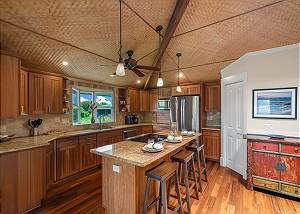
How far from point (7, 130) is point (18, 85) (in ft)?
3.36

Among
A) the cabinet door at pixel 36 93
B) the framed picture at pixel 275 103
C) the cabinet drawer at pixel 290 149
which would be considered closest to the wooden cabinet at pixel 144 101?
the cabinet door at pixel 36 93

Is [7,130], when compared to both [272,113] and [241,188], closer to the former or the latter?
[241,188]

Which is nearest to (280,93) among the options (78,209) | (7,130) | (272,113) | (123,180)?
(272,113)

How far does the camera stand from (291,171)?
2.49 metres

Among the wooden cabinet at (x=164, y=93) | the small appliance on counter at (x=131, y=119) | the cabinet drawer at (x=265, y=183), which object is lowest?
the cabinet drawer at (x=265, y=183)

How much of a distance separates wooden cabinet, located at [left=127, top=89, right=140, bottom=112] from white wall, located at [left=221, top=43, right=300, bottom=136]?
351cm

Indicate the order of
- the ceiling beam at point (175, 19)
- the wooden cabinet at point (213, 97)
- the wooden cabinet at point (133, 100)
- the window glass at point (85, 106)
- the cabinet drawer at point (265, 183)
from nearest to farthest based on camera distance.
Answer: the ceiling beam at point (175, 19)
the cabinet drawer at point (265, 183)
the window glass at point (85, 106)
the wooden cabinet at point (213, 97)
the wooden cabinet at point (133, 100)

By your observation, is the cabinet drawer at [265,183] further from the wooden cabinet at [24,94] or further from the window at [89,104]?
the wooden cabinet at [24,94]

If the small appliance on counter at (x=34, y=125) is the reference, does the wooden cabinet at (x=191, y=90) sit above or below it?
above

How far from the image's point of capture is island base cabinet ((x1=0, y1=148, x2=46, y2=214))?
2.00m

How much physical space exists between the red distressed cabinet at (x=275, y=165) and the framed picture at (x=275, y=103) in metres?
0.55

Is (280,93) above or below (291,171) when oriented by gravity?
above

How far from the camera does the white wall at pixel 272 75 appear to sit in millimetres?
2787

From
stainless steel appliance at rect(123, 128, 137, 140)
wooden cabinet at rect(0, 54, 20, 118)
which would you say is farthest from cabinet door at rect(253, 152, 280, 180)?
wooden cabinet at rect(0, 54, 20, 118)
